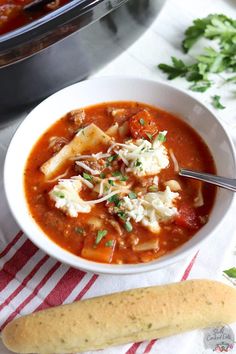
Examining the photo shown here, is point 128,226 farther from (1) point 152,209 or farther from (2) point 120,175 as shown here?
(2) point 120,175

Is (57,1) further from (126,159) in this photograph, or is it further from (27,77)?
(126,159)

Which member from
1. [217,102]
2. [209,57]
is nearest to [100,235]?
[217,102]

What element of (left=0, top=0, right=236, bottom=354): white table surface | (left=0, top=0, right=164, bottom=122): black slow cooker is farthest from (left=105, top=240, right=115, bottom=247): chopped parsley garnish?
(left=0, top=0, right=164, bottom=122): black slow cooker

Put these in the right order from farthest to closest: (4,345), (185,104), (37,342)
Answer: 1. (185,104)
2. (4,345)
3. (37,342)

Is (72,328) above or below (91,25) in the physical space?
below

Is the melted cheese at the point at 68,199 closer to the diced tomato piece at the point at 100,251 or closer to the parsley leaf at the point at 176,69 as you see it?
the diced tomato piece at the point at 100,251

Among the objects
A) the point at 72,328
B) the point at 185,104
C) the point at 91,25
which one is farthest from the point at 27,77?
the point at 72,328

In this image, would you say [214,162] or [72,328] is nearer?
[72,328]

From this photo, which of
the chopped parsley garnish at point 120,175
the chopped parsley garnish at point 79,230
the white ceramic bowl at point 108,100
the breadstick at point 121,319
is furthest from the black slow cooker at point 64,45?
the breadstick at point 121,319
